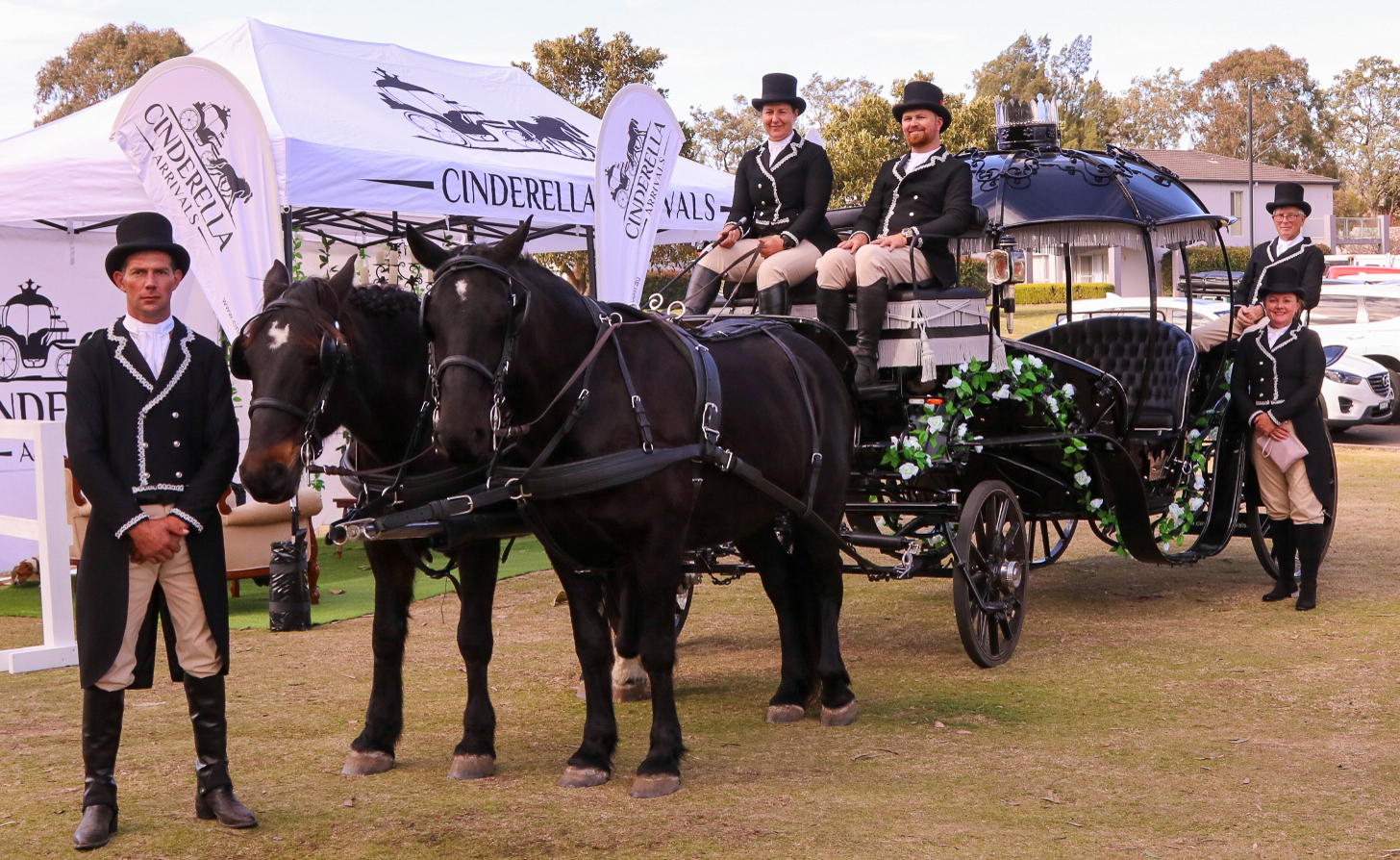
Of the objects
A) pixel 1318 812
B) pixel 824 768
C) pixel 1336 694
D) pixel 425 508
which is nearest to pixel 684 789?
pixel 824 768

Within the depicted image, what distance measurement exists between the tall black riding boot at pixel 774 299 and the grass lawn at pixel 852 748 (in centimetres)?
194

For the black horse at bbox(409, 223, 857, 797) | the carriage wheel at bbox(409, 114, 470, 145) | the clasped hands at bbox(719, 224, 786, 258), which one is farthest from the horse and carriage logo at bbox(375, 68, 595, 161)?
the black horse at bbox(409, 223, 857, 797)

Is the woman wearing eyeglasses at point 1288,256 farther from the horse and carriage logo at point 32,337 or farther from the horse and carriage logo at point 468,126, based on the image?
the horse and carriage logo at point 32,337

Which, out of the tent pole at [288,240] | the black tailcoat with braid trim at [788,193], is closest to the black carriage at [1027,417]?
the black tailcoat with braid trim at [788,193]

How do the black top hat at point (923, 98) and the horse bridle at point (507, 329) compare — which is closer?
the horse bridle at point (507, 329)

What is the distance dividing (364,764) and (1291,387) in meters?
6.23

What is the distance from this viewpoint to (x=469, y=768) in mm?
5086

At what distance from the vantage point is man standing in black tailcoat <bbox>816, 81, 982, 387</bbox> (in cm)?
666

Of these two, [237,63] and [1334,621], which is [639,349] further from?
[237,63]

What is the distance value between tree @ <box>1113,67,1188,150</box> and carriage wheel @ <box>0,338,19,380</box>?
2611 inches

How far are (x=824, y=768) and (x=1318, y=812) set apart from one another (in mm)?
1770

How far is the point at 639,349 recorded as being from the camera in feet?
16.8

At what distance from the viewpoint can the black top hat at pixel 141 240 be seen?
14.3 ft

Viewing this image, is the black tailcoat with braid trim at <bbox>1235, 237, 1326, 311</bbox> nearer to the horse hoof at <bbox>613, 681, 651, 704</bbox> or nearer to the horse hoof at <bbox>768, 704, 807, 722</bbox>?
the horse hoof at <bbox>768, 704, 807, 722</bbox>
